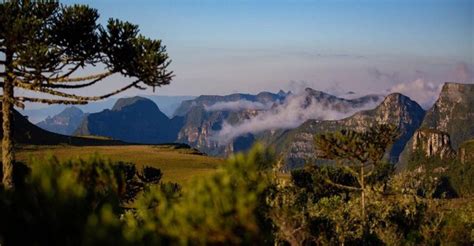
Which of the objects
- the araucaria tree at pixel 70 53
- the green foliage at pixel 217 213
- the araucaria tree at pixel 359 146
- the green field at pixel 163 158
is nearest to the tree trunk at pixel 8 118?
the araucaria tree at pixel 70 53

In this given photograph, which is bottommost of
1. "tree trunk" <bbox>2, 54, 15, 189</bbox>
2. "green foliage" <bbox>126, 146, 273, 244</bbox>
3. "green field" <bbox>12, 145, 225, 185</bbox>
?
"green field" <bbox>12, 145, 225, 185</bbox>

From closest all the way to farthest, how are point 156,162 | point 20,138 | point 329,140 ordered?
point 329,140 → point 156,162 → point 20,138

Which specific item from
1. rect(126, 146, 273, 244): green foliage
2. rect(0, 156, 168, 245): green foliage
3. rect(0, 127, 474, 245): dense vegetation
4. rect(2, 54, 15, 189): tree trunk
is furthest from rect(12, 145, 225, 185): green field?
rect(0, 156, 168, 245): green foliage

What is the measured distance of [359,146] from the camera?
36.6 metres

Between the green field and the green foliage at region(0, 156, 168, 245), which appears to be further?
the green field

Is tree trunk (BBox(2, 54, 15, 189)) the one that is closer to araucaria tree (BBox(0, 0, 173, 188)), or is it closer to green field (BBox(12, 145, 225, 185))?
araucaria tree (BBox(0, 0, 173, 188))

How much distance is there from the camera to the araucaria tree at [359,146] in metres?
36.6

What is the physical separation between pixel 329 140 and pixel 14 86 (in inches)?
934

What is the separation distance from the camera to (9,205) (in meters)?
9.37

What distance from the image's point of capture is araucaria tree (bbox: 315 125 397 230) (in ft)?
120

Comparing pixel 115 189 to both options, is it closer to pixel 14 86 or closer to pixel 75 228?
pixel 75 228

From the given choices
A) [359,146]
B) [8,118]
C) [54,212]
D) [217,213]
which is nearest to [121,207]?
[217,213]

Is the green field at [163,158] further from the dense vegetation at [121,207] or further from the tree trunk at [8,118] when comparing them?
the dense vegetation at [121,207]

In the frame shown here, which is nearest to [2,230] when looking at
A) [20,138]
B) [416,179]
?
[416,179]
